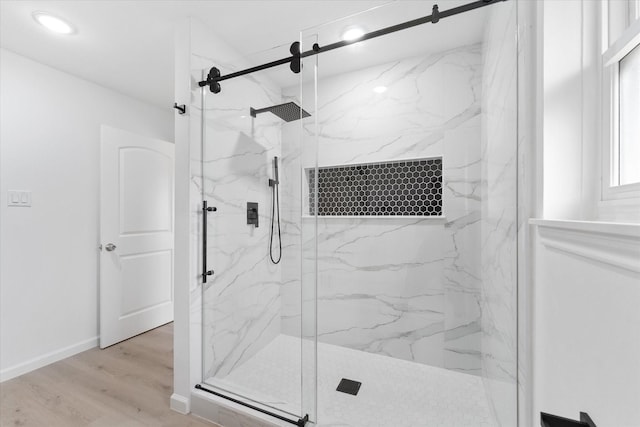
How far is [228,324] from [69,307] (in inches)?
62.8

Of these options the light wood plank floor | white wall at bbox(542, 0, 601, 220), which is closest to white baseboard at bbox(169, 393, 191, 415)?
the light wood plank floor

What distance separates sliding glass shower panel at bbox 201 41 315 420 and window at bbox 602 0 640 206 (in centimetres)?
127

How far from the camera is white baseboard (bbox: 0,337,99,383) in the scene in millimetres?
1937

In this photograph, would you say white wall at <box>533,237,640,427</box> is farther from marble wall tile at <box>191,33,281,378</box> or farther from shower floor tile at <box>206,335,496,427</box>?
marble wall tile at <box>191,33,281,378</box>

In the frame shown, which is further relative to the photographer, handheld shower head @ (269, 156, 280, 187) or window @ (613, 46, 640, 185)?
handheld shower head @ (269, 156, 280, 187)

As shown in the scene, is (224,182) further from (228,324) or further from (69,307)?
(69,307)

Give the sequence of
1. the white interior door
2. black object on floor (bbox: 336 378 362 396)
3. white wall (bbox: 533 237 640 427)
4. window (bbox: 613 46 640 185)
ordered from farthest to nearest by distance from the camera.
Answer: the white interior door, black object on floor (bbox: 336 378 362 396), window (bbox: 613 46 640 185), white wall (bbox: 533 237 640 427)

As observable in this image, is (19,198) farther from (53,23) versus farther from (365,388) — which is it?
(365,388)

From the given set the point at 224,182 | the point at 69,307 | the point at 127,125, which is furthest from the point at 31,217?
the point at 224,182

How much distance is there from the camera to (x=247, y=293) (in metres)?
1.83

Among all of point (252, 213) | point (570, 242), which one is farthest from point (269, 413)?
point (570, 242)

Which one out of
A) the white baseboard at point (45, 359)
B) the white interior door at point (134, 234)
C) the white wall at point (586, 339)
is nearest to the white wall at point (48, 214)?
the white baseboard at point (45, 359)

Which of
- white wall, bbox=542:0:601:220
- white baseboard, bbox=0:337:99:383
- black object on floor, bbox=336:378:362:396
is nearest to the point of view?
white wall, bbox=542:0:601:220

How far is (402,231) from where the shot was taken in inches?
69.4
